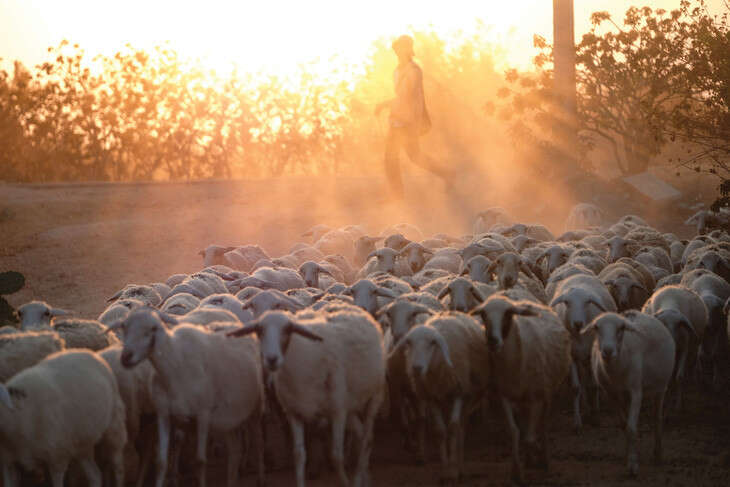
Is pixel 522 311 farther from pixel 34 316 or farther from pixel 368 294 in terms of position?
pixel 34 316

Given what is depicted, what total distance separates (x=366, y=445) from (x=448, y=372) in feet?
2.89

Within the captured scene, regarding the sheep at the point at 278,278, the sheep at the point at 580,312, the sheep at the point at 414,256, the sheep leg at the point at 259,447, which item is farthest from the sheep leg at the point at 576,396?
the sheep at the point at 414,256

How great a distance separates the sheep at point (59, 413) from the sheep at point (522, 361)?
3.09 metres

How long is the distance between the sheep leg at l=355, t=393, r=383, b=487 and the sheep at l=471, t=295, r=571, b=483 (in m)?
1.08

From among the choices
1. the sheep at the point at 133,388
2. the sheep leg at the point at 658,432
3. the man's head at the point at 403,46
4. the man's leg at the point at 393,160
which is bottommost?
the sheep leg at the point at 658,432

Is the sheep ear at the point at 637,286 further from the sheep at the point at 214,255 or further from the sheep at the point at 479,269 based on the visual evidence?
the sheep at the point at 214,255

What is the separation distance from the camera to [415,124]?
20875 mm

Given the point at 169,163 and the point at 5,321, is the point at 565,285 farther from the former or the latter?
the point at 169,163

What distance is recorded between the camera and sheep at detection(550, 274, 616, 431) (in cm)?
970

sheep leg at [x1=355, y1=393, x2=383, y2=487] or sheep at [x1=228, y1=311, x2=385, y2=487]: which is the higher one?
sheep at [x1=228, y1=311, x2=385, y2=487]

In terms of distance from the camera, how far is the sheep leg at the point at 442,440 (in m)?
7.97

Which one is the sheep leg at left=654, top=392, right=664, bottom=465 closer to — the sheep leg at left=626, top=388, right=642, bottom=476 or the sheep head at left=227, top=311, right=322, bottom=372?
the sheep leg at left=626, top=388, right=642, bottom=476

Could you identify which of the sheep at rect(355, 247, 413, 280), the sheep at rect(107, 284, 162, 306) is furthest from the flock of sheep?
the sheep at rect(355, 247, 413, 280)

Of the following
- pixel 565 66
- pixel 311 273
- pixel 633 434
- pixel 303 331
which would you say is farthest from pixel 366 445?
pixel 565 66
